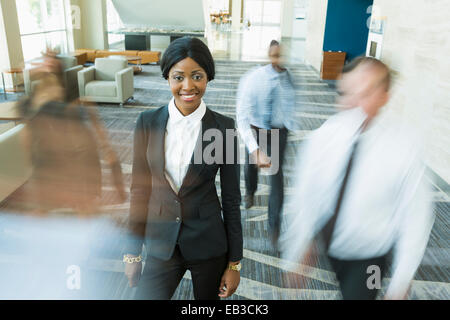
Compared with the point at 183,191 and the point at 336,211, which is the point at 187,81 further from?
the point at 336,211

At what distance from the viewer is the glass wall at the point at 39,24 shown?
11.0 meters

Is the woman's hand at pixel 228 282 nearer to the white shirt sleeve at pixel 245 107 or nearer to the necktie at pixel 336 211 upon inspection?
the necktie at pixel 336 211

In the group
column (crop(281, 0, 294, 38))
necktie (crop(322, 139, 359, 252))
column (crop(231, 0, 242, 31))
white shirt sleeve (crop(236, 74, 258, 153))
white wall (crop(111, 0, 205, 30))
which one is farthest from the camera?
column (crop(231, 0, 242, 31))

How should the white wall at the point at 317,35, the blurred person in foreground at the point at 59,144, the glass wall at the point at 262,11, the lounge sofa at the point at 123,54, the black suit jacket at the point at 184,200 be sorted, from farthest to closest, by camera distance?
the glass wall at the point at 262,11 → the lounge sofa at the point at 123,54 → the white wall at the point at 317,35 → the blurred person in foreground at the point at 59,144 → the black suit jacket at the point at 184,200

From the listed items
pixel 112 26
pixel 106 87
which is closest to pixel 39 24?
pixel 106 87

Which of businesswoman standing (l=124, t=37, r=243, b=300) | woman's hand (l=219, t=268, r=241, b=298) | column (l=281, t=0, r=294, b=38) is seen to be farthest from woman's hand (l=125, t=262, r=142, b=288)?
column (l=281, t=0, r=294, b=38)

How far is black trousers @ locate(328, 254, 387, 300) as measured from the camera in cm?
167

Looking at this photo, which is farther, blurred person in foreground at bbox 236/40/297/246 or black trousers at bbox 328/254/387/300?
blurred person in foreground at bbox 236/40/297/246

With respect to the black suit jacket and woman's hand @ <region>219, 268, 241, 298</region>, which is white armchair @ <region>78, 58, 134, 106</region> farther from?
woman's hand @ <region>219, 268, 241, 298</region>

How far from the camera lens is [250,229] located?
3738 millimetres

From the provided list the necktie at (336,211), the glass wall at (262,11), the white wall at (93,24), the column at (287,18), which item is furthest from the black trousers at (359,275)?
the glass wall at (262,11)

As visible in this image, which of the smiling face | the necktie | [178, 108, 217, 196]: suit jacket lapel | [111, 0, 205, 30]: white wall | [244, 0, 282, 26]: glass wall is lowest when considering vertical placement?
the necktie

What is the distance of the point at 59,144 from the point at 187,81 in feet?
4.84
